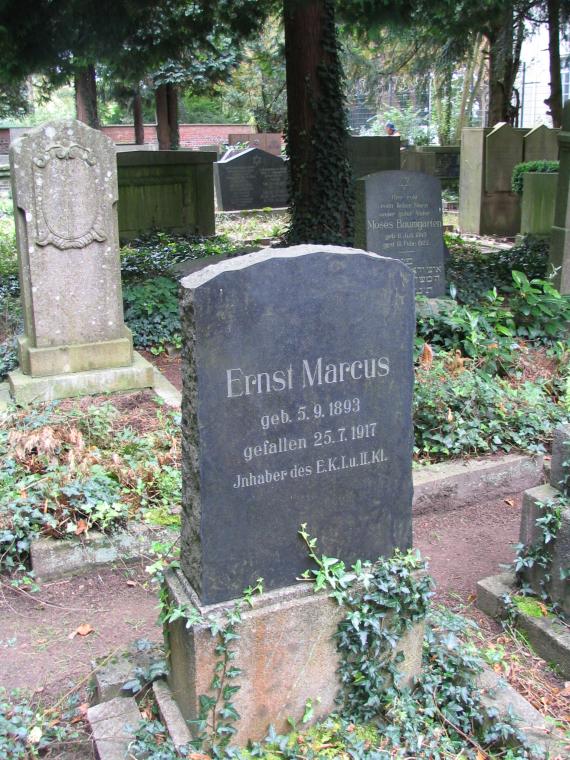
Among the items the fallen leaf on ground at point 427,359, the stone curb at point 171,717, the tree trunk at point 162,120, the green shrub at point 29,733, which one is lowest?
the green shrub at point 29,733

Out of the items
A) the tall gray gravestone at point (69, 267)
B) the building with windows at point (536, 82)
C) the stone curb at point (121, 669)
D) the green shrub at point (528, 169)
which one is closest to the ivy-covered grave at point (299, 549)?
the stone curb at point (121, 669)

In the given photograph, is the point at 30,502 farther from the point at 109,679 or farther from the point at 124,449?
the point at 109,679

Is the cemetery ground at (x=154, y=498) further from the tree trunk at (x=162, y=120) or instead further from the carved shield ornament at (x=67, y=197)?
the tree trunk at (x=162, y=120)

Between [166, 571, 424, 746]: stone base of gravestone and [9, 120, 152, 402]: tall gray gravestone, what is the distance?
359 cm

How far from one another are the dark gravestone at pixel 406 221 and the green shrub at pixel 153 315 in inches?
86.5

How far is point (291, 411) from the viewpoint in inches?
113

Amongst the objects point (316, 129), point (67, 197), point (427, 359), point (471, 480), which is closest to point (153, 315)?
point (67, 197)

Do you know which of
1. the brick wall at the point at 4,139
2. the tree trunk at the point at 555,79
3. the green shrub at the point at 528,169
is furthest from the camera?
the brick wall at the point at 4,139

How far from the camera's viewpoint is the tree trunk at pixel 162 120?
75.6 feet

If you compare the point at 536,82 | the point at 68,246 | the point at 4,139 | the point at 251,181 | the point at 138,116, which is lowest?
the point at 68,246

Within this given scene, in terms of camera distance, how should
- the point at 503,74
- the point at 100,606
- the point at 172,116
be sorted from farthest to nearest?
the point at 172,116
the point at 503,74
the point at 100,606

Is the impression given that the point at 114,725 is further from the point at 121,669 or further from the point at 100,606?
the point at 100,606

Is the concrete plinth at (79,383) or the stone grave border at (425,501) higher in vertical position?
the concrete plinth at (79,383)

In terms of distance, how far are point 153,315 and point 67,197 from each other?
2.69 metres
